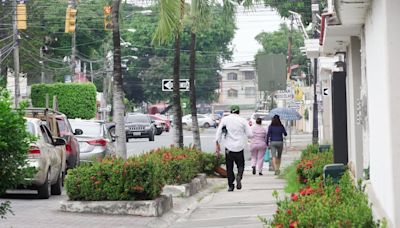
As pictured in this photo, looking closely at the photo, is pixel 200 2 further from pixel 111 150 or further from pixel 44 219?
pixel 44 219

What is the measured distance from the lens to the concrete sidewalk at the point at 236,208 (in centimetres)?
1554

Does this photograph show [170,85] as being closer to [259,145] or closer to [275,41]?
[259,145]

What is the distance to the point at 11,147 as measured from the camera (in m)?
10.5

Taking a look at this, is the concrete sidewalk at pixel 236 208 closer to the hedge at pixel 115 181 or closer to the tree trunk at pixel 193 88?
the hedge at pixel 115 181

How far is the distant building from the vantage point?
14925cm

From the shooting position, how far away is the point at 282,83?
Result: 1312 inches

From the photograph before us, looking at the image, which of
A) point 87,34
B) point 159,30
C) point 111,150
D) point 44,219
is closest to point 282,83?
point 111,150

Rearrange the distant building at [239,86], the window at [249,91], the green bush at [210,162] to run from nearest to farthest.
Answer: the green bush at [210,162], the distant building at [239,86], the window at [249,91]

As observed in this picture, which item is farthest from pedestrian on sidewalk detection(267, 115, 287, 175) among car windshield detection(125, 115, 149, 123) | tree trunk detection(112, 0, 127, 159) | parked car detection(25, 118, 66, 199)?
car windshield detection(125, 115, 149, 123)

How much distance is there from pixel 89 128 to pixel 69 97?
80.6 ft

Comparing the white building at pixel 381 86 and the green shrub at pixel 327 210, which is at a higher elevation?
the white building at pixel 381 86

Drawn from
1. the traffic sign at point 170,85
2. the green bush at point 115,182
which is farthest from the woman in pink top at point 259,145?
the green bush at point 115,182

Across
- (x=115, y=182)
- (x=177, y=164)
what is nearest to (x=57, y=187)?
(x=177, y=164)

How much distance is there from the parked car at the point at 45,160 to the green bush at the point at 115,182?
214 cm
